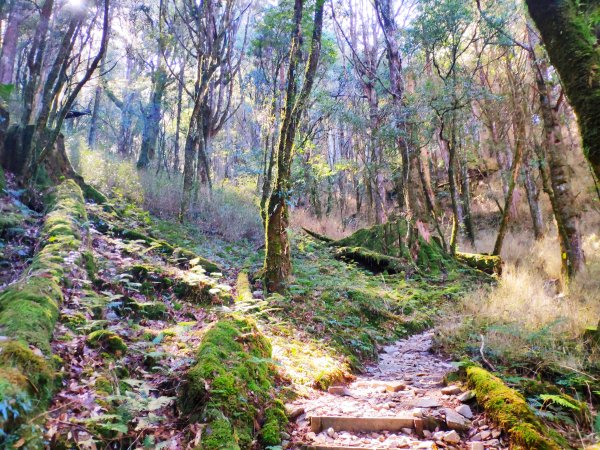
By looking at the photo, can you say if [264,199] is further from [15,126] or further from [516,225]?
[516,225]

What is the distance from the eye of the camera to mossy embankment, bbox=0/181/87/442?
212cm

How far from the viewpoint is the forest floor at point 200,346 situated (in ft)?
9.14

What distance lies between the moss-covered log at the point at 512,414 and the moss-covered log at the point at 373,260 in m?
8.42

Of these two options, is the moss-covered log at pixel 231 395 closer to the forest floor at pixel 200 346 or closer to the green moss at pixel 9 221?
the forest floor at pixel 200 346

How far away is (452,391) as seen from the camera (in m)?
4.01

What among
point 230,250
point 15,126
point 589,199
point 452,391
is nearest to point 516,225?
point 589,199

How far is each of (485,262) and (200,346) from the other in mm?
11608

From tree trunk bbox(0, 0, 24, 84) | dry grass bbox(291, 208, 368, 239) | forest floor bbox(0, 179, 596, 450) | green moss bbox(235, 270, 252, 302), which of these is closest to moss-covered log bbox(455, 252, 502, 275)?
forest floor bbox(0, 179, 596, 450)

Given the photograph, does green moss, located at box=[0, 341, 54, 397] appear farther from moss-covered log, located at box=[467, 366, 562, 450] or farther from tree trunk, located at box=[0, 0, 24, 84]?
tree trunk, located at box=[0, 0, 24, 84]

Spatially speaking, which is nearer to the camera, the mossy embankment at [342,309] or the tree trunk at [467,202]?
the mossy embankment at [342,309]

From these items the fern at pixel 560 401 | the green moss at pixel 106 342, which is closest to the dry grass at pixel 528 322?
the fern at pixel 560 401

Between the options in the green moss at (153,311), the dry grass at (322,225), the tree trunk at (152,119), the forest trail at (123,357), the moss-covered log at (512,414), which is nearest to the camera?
the forest trail at (123,357)

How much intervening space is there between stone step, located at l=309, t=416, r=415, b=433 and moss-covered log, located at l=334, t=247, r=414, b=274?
8.92m

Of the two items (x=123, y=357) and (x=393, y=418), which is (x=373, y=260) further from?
(x=123, y=357)
